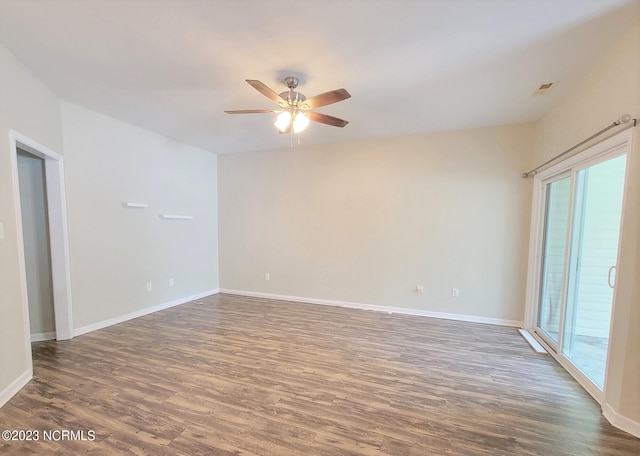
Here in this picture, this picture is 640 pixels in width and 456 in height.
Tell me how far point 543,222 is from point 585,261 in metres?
1.01

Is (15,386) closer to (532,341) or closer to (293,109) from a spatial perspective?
(293,109)

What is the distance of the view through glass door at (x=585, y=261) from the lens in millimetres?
2236

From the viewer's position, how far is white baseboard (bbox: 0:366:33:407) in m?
1.99

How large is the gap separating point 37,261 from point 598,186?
5720mm

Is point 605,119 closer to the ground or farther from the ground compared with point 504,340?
farther from the ground

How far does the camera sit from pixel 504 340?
10.6ft

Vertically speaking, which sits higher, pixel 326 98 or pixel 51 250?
pixel 326 98

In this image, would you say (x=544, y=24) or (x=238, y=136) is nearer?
(x=544, y=24)

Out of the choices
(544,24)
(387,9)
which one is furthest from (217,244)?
(544,24)

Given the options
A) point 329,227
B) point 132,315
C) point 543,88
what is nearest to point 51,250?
point 132,315

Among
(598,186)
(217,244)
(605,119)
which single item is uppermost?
(605,119)

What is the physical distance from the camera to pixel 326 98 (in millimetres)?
2229

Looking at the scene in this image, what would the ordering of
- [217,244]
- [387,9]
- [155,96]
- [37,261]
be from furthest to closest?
[217,244], [37,261], [155,96], [387,9]

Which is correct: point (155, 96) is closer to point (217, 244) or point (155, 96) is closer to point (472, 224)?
point (217, 244)
